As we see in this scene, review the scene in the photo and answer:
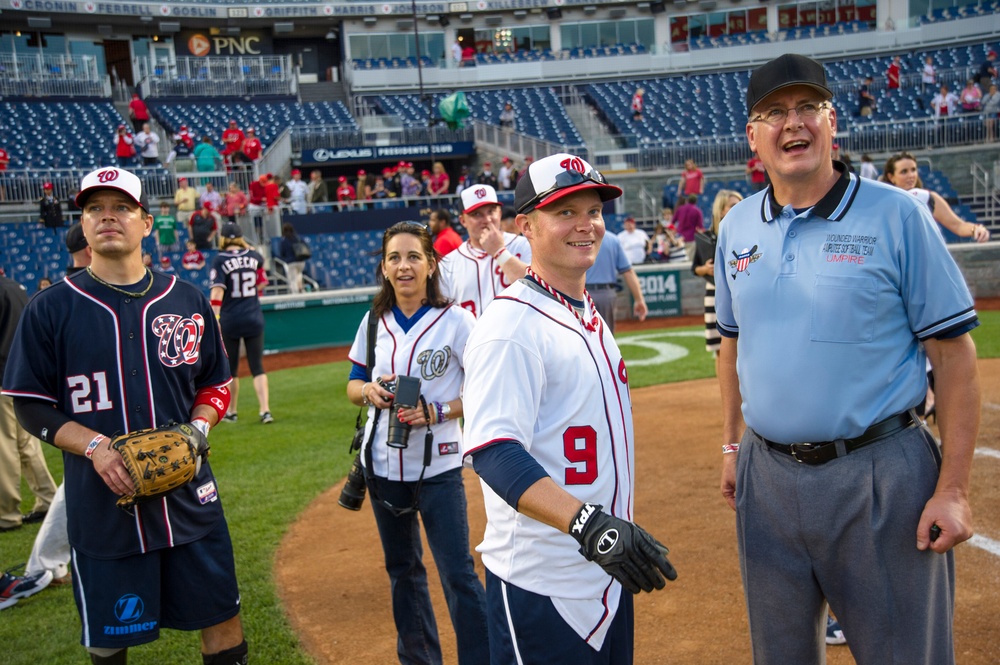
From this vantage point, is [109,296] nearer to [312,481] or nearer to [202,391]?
[202,391]

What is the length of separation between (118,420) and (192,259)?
16.2 metres

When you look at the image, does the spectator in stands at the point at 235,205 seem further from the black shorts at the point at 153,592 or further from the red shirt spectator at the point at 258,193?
the black shorts at the point at 153,592

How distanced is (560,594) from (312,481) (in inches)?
218

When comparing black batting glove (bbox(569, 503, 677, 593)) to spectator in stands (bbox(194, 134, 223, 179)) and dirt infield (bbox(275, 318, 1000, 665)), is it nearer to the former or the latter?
dirt infield (bbox(275, 318, 1000, 665))

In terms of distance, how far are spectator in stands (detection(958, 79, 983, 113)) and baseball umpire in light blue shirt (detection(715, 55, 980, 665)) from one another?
28.7 meters

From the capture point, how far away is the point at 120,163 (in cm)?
2645

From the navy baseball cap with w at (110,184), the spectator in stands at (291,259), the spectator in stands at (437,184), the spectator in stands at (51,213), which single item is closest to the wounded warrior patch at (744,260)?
the navy baseball cap with w at (110,184)

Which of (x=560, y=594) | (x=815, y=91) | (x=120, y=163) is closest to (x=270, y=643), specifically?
(x=560, y=594)

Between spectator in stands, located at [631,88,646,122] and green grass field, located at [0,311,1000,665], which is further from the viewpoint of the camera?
spectator in stands, located at [631,88,646,122]

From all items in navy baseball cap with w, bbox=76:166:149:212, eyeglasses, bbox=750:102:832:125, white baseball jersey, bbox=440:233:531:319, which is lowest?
white baseball jersey, bbox=440:233:531:319

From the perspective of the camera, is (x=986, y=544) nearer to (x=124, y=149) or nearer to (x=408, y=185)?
(x=408, y=185)

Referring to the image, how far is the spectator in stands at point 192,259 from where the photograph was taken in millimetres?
18672

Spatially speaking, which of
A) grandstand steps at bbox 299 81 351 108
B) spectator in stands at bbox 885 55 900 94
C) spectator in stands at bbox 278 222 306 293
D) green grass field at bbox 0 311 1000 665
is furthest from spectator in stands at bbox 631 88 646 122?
green grass field at bbox 0 311 1000 665

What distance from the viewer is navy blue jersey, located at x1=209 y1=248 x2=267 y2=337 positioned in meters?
9.50
